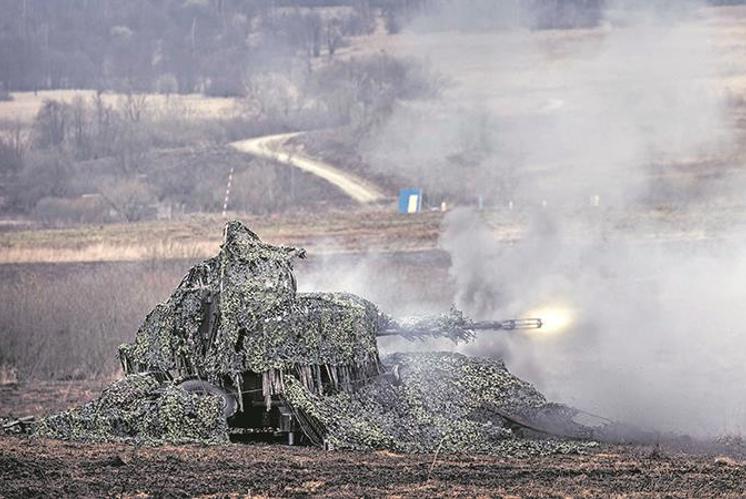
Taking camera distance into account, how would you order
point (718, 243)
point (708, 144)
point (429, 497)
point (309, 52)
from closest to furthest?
point (429, 497) < point (718, 243) < point (708, 144) < point (309, 52)

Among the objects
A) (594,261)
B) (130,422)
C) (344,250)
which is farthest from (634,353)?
(344,250)

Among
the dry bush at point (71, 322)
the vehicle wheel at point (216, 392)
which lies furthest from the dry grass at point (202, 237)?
the vehicle wheel at point (216, 392)

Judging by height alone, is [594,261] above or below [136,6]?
below

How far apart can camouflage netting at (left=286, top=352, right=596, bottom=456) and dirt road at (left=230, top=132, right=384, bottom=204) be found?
42796mm

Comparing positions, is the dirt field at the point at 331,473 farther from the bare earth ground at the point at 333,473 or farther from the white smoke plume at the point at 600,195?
the white smoke plume at the point at 600,195

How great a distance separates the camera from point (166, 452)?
23266 mm

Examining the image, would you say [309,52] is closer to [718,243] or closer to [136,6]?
[136,6]

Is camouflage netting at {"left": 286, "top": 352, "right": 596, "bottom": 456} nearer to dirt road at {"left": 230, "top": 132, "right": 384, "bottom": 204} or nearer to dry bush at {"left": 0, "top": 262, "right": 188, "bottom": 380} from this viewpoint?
dry bush at {"left": 0, "top": 262, "right": 188, "bottom": 380}

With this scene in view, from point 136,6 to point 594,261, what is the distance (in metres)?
53.7

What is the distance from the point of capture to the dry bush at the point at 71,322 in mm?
38750

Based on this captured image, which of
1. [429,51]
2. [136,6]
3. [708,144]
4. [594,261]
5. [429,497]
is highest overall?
[136,6]

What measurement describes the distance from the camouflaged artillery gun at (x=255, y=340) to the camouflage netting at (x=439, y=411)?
0.27m

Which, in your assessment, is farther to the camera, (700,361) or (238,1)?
(238,1)

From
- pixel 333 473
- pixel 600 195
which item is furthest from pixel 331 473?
pixel 600 195
